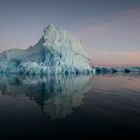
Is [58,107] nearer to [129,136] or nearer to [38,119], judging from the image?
[38,119]

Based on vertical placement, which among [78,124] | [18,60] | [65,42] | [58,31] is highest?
[58,31]

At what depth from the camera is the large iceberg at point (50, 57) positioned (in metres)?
67.9

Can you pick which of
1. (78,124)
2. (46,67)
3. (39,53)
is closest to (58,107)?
(78,124)

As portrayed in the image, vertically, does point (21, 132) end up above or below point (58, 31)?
below

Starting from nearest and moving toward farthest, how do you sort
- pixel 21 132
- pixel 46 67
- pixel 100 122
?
pixel 21 132
pixel 100 122
pixel 46 67

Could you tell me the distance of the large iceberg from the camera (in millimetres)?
67875

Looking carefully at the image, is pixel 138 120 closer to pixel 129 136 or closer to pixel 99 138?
pixel 129 136

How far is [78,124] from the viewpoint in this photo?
819 centimetres

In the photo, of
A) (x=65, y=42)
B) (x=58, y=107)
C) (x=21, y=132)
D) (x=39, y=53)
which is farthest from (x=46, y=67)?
(x=21, y=132)

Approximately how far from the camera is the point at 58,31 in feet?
250

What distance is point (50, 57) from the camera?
70.1 meters

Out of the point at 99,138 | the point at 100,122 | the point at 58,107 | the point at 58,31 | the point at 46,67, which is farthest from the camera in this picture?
the point at 58,31

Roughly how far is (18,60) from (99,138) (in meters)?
73.6

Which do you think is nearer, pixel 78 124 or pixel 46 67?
pixel 78 124
